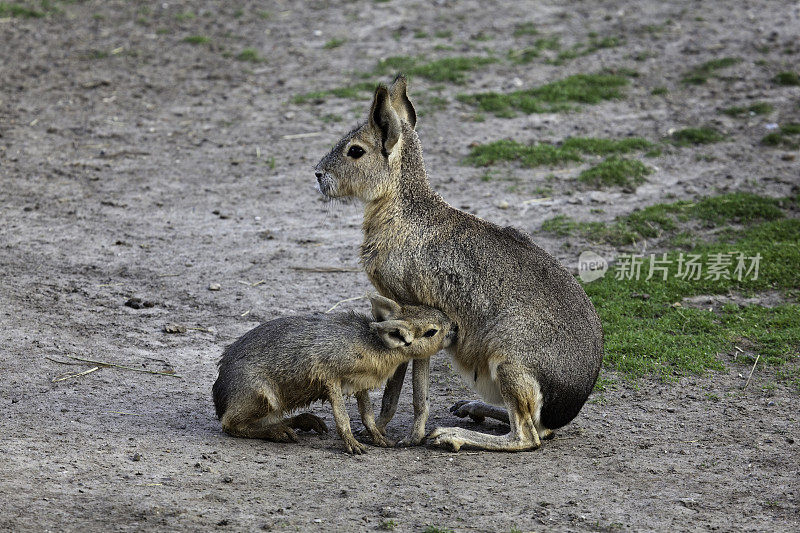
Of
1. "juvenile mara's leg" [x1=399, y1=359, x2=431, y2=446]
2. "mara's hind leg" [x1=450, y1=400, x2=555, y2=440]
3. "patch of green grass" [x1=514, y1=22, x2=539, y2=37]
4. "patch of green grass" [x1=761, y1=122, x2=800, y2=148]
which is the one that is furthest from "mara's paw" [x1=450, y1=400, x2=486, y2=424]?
"patch of green grass" [x1=514, y1=22, x2=539, y2=37]

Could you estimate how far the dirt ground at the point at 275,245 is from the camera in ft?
14.7

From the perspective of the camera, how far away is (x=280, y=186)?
30.7 ft

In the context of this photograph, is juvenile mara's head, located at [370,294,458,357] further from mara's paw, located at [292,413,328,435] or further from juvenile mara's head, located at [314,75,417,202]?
juvenile mara's head, located at [314,75,417,202]

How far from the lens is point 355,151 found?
5.77 meters

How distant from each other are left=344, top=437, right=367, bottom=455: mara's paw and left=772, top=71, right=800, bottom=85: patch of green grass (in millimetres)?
8263

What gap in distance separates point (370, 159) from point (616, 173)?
14.1 ft

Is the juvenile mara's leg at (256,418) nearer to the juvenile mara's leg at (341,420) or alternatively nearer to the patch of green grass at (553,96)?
the juvenile mara's leg at (341,420)

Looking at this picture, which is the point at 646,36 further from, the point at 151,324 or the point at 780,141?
the point at 151,324

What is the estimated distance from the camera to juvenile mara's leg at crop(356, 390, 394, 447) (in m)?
5.33

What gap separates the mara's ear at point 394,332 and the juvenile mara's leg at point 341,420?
360mm

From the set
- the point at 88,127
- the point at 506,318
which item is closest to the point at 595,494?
the point at 506,318

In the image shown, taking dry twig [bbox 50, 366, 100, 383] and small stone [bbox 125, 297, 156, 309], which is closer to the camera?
dry twig [bbox 50, 366, 100, 383]

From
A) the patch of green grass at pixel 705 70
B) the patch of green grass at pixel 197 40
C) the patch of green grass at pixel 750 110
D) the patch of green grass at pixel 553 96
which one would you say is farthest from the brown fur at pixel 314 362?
the patch of green grass at pixel 197 40

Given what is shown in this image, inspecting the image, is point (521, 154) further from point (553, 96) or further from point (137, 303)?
point (137, 303)
